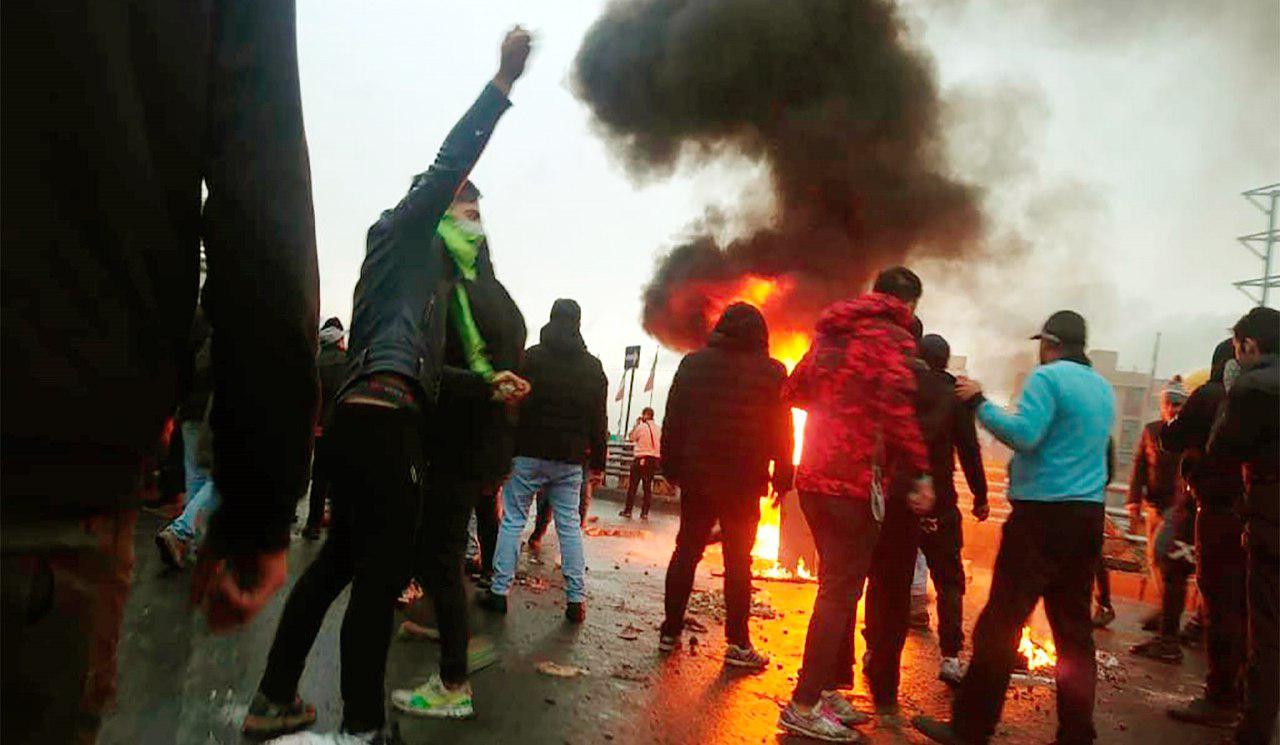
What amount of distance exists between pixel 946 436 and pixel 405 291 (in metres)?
3.42

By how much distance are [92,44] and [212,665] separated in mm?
3883

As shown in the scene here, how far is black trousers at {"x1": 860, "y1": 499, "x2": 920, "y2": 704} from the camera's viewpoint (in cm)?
472

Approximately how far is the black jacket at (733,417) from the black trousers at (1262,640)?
7.85 ft

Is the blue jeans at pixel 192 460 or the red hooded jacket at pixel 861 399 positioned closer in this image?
the red hooded jacket at pixel 861 399

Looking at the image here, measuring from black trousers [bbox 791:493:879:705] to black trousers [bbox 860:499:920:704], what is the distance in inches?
20.4

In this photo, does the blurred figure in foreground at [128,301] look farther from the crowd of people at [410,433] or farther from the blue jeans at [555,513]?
the blue jeans at [555,513]

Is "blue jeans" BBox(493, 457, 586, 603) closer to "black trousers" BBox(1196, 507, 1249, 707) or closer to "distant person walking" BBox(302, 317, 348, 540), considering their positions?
"distant person walking" BBox(302, 317, 348, 540)

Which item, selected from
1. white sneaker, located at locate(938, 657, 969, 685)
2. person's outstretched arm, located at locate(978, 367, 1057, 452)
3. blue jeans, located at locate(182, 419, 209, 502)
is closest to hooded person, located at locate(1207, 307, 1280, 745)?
person's outstretched arm, located at locate(978, 367, 1057, 452)

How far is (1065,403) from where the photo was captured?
402cm

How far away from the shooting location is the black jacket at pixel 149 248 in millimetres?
1063

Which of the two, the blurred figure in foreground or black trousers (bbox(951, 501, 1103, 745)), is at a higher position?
the blurred figure in foreground

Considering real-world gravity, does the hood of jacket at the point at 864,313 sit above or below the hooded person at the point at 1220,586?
above

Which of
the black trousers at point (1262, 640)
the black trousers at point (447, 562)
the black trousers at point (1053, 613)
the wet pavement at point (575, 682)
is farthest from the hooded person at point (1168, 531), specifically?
the black trousers at point (447, 562)

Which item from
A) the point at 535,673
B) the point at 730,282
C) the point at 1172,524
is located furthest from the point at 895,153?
the point at 535,673
